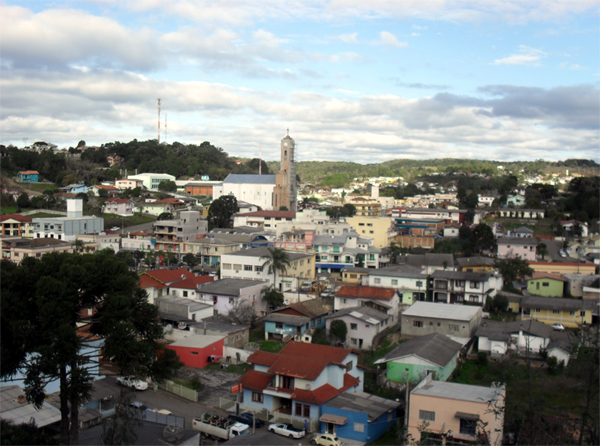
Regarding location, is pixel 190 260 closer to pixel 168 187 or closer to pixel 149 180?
pixel 168 187

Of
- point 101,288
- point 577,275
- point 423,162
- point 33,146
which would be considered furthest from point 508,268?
point 423,162

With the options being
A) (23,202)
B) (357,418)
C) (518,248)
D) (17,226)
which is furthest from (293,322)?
(23,202)

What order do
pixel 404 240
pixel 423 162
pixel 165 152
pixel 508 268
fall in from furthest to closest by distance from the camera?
pixel 423 162
pixel 165 152
pixel 404 240
pixel 508 268

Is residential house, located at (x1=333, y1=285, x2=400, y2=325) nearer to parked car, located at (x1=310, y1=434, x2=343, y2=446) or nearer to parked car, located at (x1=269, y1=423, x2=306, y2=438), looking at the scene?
parked car, located at (x1=269, y1=423, x2=306, y2=438)

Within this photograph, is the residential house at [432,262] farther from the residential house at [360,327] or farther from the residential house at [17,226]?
the residential house at [17,226]

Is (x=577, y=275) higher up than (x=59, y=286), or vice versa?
(x=59, y=286)

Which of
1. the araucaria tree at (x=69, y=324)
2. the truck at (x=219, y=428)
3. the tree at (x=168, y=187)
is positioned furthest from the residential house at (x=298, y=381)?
the tree at (x=168, y=187)

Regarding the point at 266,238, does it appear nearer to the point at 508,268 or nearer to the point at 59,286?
the point at 508,268

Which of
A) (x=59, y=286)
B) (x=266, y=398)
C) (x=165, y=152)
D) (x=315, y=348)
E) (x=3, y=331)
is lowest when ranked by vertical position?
(x=266, y=398)
